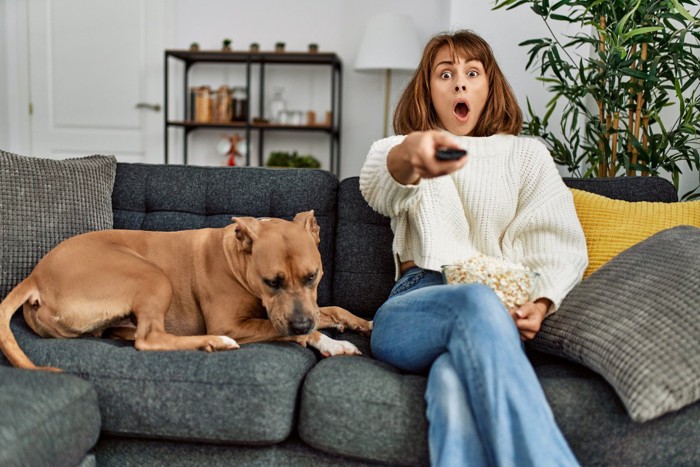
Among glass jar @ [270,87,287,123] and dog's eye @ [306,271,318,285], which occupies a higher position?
glass jar @ [270,87,287,123]

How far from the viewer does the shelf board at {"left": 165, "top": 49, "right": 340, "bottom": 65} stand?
16.2 ft

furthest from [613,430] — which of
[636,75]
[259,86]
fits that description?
[259,86]

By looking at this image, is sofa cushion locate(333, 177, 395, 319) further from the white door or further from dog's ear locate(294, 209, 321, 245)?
the white door

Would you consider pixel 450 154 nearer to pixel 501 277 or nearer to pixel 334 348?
pixel 501 277

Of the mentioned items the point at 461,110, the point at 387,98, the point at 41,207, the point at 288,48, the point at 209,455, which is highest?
the point at 288,48

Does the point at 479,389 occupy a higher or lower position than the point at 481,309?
lower

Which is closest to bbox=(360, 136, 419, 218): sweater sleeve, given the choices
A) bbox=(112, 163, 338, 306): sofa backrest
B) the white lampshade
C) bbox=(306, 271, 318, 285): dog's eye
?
bbox=(306, 271, 318, 285): dog's eye

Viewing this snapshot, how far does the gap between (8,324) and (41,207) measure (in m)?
0.50

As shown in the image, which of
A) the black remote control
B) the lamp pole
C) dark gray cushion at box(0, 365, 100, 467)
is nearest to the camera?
dark gray cushion at box(0, 365, 100, 467)

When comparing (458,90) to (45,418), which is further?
(458,90)

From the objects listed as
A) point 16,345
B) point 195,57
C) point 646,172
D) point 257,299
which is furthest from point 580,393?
point 195,57

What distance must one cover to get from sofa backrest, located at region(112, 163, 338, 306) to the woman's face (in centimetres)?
50

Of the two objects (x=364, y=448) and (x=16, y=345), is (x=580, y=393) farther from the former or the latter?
(x=16, y=345)

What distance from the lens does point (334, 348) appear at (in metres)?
1.69
